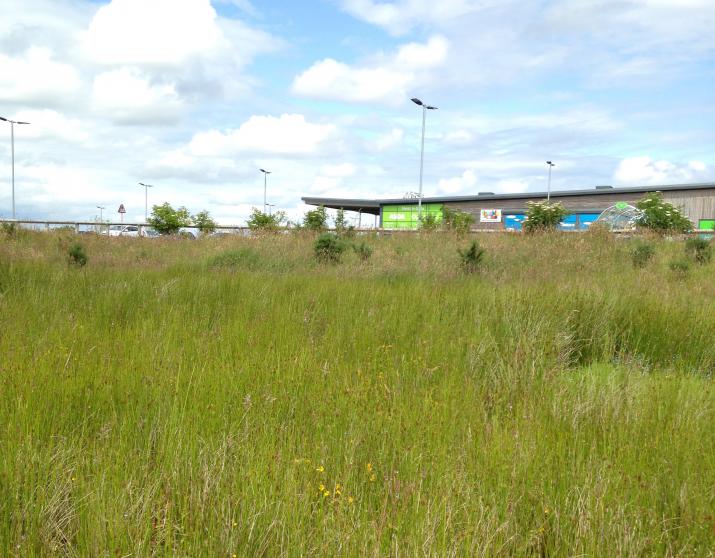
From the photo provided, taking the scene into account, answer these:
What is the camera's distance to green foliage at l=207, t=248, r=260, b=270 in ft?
41.4

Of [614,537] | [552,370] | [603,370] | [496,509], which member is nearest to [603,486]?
[614,537]

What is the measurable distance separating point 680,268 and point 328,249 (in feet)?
26.0

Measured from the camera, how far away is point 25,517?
2164 mm

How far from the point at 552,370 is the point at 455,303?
260cm

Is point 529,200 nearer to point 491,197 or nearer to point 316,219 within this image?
point 491,197

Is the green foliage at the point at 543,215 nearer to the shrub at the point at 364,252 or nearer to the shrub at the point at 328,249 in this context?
the shrub at the point at 364,252

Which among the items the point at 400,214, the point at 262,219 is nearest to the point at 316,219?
the point at 262,219

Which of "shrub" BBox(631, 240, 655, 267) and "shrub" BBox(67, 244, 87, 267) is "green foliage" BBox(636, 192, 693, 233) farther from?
"shrub" BBox(67, 244, 87, 267)

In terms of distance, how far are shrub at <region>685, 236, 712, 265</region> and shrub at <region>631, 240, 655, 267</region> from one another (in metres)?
0.92

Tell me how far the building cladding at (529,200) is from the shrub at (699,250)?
15.8 metres

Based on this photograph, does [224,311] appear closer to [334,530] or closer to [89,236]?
[334,530]

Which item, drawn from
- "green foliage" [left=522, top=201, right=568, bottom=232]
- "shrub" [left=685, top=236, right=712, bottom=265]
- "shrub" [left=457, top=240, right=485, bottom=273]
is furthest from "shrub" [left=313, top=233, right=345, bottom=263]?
"shrub" [left=685, top=236, right=712, bottom=265]

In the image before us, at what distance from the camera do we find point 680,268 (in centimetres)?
1129

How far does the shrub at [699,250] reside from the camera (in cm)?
1330
